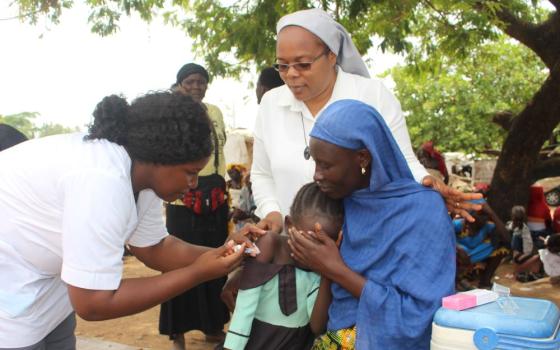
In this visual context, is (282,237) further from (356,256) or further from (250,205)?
(250,205)

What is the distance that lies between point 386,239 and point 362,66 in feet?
3.67

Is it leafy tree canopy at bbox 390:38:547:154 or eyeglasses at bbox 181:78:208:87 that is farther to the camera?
leafy tree canopy at bbox 390:38:547:154

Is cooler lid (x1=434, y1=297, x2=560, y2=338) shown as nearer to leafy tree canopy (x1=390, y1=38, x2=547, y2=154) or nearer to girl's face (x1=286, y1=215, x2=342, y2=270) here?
girl's face (x1=286, y1=215, x2=342, y2=270)

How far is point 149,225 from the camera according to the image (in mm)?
2432

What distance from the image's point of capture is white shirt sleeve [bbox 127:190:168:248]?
7.73ft

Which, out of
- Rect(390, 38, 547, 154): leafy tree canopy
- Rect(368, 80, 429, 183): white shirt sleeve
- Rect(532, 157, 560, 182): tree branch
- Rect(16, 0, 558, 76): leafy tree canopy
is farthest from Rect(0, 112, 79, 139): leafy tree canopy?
Rect(368, 80, 429, 183): white shirt sleeve

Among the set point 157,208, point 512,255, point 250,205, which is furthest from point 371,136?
point 512,255

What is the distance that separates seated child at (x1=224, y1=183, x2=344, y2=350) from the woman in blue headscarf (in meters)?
0.14

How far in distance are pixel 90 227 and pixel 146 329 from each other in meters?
4.00

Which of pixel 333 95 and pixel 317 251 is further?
pixel 333 95

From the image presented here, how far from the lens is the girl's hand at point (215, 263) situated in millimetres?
2088

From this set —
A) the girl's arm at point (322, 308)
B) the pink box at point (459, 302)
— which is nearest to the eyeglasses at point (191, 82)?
the girl's arm at point (322, 308)

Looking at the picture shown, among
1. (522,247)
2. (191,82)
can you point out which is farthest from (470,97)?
(191,82)

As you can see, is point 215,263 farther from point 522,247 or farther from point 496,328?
point 522,247
